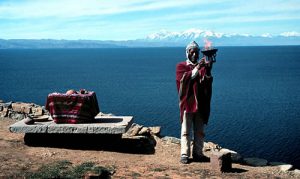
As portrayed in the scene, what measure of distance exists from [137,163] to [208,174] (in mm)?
2111

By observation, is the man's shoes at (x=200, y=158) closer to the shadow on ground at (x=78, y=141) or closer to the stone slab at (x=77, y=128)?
the shadow on ground at (x=78, y=141)

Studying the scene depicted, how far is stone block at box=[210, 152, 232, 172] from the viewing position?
454 inches

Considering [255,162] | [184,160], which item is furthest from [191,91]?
[255,162]

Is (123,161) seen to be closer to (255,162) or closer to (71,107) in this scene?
(71,107)

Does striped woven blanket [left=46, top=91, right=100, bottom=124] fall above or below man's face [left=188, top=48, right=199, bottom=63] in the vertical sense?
below

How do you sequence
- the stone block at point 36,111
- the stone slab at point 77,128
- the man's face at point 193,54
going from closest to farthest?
the man's face at point 193,54
the stone slab at point 77,128
the stone block at point 36,111

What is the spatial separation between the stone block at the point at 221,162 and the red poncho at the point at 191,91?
4.40 feet

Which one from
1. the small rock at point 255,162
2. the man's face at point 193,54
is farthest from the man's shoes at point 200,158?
the man's face at point 193,54

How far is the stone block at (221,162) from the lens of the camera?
11539 millimetres

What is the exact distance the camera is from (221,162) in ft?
37.9

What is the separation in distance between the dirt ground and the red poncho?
156 centimetres

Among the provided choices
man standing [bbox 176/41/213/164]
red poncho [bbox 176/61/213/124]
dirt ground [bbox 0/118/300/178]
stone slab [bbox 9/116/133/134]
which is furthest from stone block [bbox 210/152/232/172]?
stone slab [bbox 9/116/133/134]

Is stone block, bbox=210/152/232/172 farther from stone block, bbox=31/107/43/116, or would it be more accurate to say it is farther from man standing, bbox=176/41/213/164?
stone block, bbox=31/107/43/116

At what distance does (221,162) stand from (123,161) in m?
2.75
